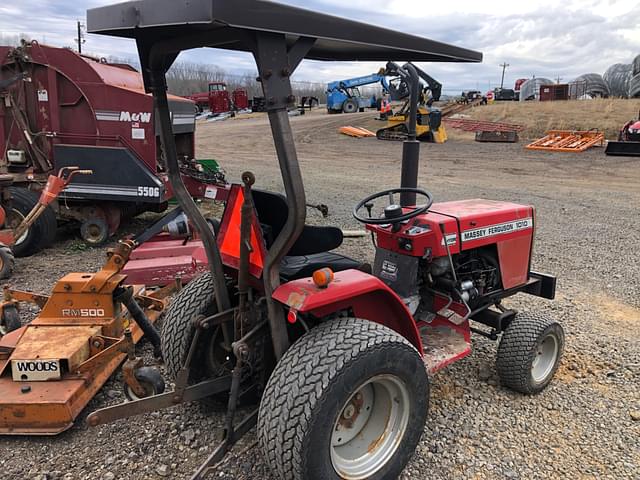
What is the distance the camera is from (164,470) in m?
2.33

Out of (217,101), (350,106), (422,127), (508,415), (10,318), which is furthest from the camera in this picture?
(217,101)

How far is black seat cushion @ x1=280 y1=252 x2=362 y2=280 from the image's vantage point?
7.87 ft

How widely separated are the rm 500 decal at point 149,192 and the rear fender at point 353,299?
13.2ft

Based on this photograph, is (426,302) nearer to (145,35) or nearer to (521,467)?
(521,467)

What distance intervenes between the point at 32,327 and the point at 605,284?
4.83 metres

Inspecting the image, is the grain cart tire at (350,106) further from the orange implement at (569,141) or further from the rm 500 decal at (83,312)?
the rm 500 decal at (83,312)

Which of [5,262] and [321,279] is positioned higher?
[321,279]

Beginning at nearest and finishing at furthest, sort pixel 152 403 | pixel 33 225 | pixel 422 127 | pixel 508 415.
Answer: pixel 152 403 < pixel 508 415 < pixel 33 225 < pixel 422 127

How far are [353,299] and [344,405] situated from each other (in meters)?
0.50

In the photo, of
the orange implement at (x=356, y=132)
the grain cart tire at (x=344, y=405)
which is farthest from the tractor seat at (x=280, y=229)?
the orange implement at (x=356, y=132)

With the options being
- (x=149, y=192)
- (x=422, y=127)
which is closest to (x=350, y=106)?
(x=422, y=127)

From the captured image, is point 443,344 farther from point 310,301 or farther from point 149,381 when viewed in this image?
point 149,381

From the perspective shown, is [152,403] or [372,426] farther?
[372,426]

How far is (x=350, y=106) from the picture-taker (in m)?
29.0
